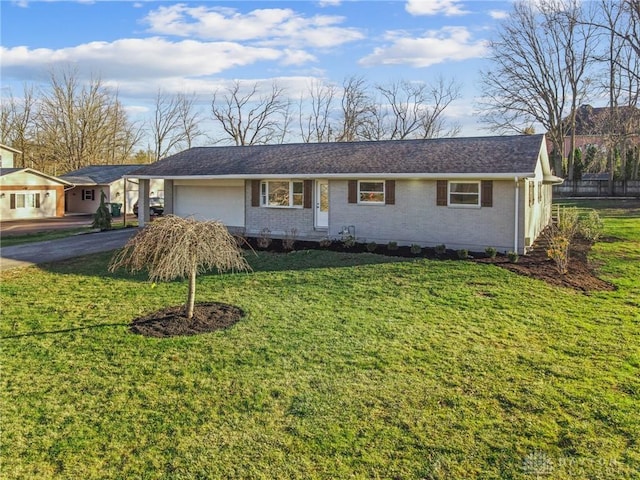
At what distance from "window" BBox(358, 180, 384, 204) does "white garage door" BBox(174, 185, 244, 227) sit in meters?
5.57

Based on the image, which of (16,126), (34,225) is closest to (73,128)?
(16,126)

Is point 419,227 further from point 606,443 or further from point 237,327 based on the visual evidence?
point 606,443

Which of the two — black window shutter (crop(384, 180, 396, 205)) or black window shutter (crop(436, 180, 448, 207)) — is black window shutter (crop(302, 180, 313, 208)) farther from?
black window shutter (crop(436, 180, 448, 207))

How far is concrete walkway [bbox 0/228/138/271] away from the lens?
1504 cm

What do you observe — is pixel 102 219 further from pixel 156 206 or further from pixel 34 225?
pixel 156 206

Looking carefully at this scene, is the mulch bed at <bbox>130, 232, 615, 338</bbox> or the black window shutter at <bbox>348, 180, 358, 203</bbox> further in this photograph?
the black window shutter at <bbox>348, 180, 358, 203</bbox>

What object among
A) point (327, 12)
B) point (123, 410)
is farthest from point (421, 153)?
point (123, 410)

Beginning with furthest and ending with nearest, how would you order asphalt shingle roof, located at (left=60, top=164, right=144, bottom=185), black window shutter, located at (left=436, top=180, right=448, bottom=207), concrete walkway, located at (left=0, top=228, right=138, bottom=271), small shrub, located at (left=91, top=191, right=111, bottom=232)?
asphalt shingle roof, located at (left=60, top=164, right=144, bottom=185)
small shrub, located at (left=91, top=191, right=111, bottom=232)
black window shutter, located at (left=436, top=180, right=448, bottom=207)
concrete walkway, located at (left=0, top=228, right=138, bottom=271)

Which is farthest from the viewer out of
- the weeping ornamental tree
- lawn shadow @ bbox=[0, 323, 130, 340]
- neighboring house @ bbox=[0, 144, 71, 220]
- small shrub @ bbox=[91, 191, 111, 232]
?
neighboring house @ bbox=[0, 144, 71, 220]

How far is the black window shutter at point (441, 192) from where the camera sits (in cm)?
1544

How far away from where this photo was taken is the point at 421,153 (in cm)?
1722

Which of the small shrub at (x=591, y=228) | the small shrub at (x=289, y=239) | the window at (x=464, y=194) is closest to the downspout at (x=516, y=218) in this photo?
the window at (x=464, y=194)

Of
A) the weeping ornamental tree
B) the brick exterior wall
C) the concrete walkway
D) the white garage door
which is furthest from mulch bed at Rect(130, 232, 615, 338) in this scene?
the concrete walkway

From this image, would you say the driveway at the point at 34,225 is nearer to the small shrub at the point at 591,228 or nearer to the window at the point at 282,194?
the window at the point at 282,194
